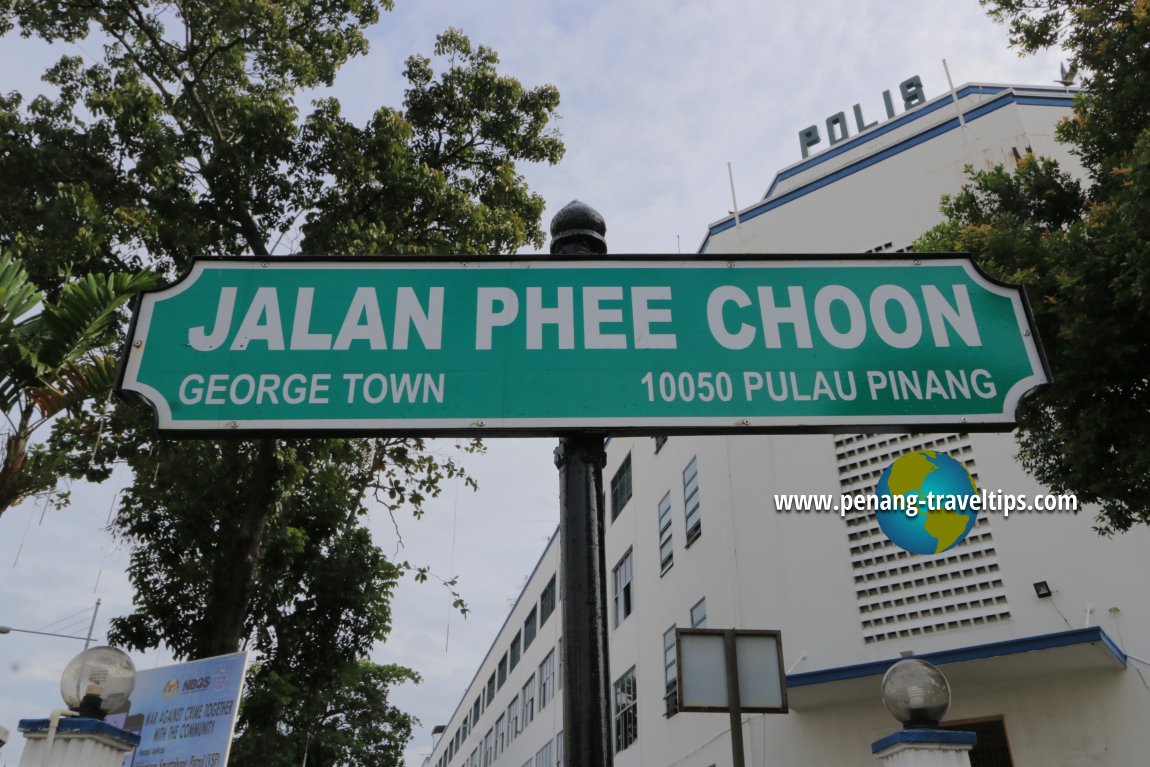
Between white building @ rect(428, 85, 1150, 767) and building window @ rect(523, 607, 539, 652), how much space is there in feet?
42.7

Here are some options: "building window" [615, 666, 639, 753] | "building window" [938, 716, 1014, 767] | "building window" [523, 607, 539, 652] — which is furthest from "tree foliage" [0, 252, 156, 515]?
"building window" [523, 607, 539, 652]

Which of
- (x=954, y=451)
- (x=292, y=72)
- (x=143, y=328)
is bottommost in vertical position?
(x=143, y=328)

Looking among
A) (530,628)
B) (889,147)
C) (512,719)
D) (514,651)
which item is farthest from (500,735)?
(889,147)

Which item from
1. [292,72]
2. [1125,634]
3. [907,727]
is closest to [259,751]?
[292,72]

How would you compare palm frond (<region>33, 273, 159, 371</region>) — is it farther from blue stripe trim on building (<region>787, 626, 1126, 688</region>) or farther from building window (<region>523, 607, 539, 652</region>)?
building window (<region>523, 607, 539, 652</region>)

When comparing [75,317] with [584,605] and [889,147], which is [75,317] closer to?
[584,605]

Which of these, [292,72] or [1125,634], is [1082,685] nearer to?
[1125,634]

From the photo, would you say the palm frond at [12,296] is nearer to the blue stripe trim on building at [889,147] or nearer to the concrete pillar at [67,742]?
the concrete pillar at [67,742]

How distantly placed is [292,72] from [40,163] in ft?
12.2

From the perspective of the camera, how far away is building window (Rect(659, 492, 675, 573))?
17692mm

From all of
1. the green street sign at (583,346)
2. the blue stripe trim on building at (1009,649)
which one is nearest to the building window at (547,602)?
the blue stripe trim on building at (1009,649)

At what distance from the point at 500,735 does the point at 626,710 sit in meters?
21.6

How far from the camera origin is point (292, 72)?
12672 mm

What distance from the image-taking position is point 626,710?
19328mm
